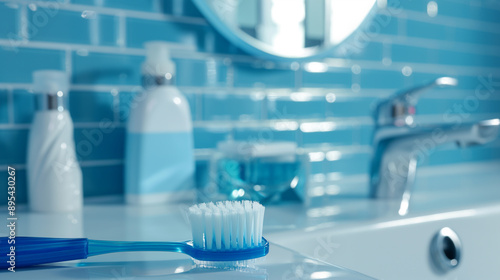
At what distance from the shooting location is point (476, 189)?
85cm

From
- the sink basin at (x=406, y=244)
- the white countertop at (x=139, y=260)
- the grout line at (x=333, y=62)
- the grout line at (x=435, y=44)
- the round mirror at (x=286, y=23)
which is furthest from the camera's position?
the grout line at (x=435, y=44)

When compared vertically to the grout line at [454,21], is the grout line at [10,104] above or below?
below

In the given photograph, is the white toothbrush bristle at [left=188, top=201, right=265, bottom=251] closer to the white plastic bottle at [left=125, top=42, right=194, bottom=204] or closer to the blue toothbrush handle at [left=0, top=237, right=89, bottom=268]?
the blue toothbrush handle at [left=0, top=237, right=89, bottom=268]

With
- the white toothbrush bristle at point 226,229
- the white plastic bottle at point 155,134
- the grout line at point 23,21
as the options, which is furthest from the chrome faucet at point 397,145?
the grout line at point 23,21

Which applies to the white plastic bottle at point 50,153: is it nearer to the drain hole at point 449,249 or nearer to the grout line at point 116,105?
the grout line at point 116,105

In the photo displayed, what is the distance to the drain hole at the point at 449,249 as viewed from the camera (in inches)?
26.3

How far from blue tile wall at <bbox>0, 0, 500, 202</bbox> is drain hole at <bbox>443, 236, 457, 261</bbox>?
18 centimetres

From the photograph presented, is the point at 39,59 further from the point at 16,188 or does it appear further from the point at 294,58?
the point at 294,58

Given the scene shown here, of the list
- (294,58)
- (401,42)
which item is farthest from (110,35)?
(401,42)

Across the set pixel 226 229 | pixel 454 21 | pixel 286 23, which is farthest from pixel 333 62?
pixel 226 229

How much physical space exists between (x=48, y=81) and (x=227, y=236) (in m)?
0.31

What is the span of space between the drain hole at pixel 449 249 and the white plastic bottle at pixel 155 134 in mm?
345

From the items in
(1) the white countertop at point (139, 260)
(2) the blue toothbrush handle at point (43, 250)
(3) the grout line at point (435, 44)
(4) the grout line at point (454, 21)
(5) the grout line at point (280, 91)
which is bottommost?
(1) the white countertop at point (139, 260)

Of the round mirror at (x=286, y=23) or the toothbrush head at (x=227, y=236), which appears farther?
the round mirror at (x=286, y=23)
